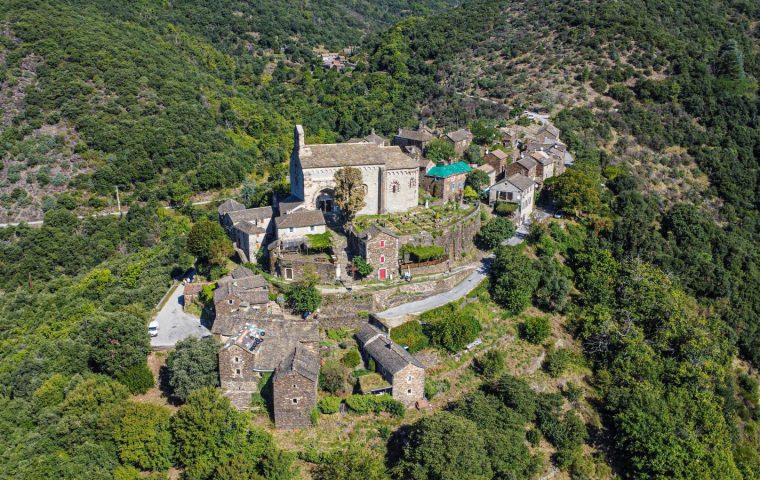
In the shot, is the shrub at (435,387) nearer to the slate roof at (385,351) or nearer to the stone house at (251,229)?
the slate roof at (385,351)

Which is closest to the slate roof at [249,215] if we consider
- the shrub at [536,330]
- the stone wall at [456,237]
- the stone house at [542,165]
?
the stone wall at [456,237]

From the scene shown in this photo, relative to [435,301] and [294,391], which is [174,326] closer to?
[294,391]

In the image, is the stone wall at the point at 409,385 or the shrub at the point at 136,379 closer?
the stone wall at the point at 409,385

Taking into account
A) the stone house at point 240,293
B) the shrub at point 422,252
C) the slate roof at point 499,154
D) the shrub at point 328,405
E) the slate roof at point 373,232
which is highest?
the slate roof at point 499,154

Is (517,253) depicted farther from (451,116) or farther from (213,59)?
(213,59)

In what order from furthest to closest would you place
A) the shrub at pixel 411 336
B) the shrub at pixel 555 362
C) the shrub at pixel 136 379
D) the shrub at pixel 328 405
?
the shrub at pixel 555 362
the shrub at pixel 411 336
the shrub at pixel 136 379
the shrub at pixel 328 405

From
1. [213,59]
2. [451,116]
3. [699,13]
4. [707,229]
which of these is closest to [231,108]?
[213,59]

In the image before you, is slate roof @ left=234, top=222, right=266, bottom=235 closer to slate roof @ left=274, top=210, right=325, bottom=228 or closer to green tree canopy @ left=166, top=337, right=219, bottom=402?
slate roof @ left=274, top=210, right=325, bottom=228
